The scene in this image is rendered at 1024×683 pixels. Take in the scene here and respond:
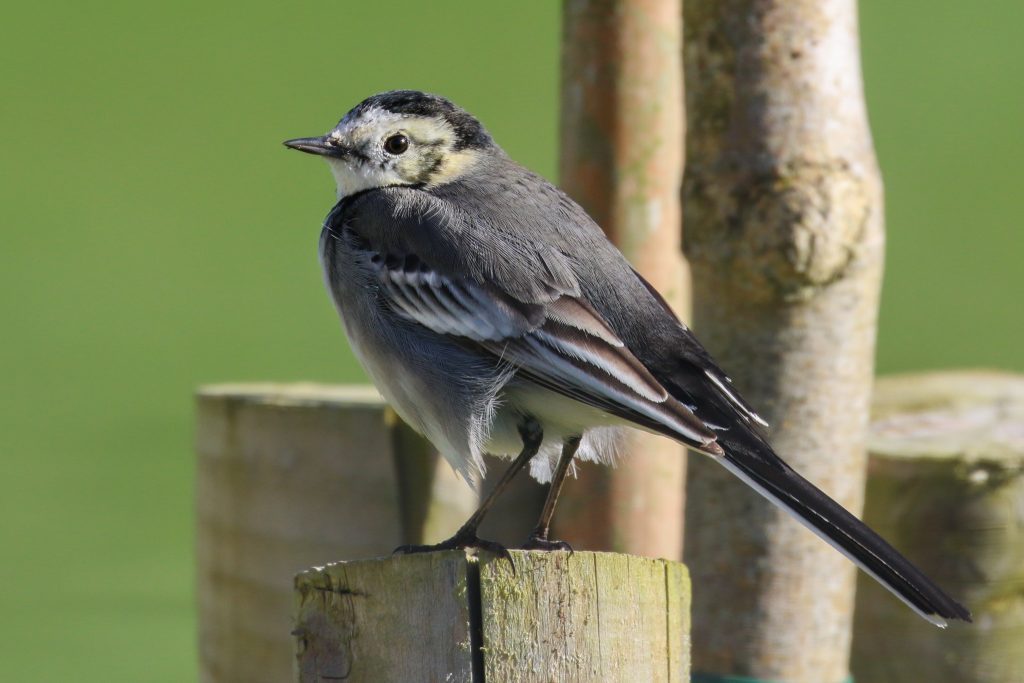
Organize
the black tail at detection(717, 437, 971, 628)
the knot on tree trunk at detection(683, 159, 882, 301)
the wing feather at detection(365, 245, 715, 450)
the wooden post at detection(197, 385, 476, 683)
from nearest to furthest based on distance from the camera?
1. the black tail at detection(717, 437, 971, 628)
2. the wing feather at detection(365, 245, 715, 450)
3. the knot on tree trunk at detection(683, 159, 882, 301)
4. the wooden post at detection(197, 385, 476, 683)

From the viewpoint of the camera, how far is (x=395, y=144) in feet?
13.5

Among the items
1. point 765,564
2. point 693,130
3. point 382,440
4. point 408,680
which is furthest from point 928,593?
point 382,440

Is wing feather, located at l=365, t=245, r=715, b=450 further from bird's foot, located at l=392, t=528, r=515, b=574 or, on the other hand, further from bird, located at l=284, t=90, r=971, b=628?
bird's foot, located at l=392, t=528, r=515, b=574

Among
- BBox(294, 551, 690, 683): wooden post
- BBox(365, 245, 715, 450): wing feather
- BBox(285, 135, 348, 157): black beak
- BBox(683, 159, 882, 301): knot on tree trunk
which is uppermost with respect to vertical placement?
BBox(285, 135, 348, 157): black beak

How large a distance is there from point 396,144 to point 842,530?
1.80 meters

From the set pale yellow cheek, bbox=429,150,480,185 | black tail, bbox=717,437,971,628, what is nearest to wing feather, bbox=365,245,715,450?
black tail, bbox=717,437,971,628

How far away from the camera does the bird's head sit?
13.4 ft

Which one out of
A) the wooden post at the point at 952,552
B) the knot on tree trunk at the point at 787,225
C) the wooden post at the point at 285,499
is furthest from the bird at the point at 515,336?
the wooden post at the point at 952,552

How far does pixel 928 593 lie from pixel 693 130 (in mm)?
2057

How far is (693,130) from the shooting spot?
4.59 metres

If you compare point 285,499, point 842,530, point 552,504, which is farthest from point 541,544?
point 285,499

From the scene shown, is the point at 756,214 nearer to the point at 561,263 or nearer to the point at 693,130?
the point at 693,130

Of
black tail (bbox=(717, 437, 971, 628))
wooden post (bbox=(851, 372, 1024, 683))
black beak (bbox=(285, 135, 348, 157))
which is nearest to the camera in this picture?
black tail (bbox=(717, 437, 971, 628))

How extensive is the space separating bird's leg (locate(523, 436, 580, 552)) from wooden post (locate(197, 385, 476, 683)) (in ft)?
4.03
